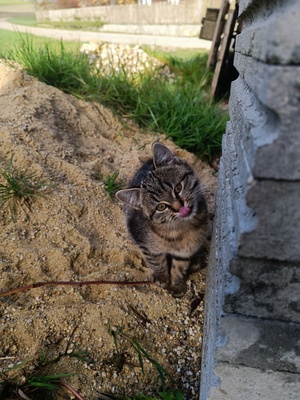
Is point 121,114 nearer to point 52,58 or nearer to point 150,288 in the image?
point 52,58

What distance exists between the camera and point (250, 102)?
932 millimetres

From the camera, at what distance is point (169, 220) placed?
6.17 feet

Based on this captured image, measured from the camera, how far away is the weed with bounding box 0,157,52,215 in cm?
200

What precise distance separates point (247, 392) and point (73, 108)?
2.69m

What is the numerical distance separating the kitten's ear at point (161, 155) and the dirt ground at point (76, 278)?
566mm

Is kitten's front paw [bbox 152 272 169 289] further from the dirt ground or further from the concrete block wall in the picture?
the concrete block wall

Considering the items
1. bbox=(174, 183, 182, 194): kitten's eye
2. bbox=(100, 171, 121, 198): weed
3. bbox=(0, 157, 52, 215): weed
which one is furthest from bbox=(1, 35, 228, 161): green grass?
bbox=(0, 157, 52, 215): weed

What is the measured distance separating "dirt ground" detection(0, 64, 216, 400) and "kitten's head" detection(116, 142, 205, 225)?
347 millimetres

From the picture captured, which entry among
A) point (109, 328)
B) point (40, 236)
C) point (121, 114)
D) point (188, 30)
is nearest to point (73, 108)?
point (121, 114)

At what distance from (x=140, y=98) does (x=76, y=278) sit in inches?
88.6

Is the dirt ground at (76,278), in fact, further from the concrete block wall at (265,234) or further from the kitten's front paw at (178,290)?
the concrete block wall at (265,234)

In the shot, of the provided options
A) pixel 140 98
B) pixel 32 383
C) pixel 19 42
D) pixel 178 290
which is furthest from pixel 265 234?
pixel 19 42

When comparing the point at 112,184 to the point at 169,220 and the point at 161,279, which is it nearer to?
the point at 169,220

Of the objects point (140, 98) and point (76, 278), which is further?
point (140, 98)
